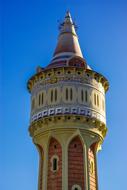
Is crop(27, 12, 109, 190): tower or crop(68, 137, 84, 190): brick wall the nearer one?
crop(68, 137, 84, 190): brick wall

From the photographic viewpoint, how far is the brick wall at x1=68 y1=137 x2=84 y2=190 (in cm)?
2841

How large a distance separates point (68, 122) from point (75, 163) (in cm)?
309

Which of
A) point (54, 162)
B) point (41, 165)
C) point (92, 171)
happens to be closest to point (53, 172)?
point (54, 162)

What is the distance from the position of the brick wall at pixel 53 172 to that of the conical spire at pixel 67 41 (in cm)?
839

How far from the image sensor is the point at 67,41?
35.4 m

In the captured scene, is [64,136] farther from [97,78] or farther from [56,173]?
[97,78]

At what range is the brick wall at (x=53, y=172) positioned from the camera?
2841 cm

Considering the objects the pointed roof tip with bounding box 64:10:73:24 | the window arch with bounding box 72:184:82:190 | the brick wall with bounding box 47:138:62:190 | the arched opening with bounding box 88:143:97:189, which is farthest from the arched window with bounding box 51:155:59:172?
the pointed roof tip with bounding box 64:10:73:24

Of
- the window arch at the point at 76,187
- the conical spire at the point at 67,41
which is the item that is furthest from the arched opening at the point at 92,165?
the conical spire at the point at 67,41

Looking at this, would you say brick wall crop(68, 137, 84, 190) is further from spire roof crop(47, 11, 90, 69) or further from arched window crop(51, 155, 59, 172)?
spire roof crop(47, 11, 90, 69)

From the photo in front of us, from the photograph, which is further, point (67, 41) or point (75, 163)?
point (67, 41)

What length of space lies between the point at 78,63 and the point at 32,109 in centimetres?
535

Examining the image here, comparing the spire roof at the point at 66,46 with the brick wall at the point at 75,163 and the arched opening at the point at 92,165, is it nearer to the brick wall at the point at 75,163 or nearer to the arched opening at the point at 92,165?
the brick wall at the point at 75,163

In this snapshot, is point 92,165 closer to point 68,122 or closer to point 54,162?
point 54,162
